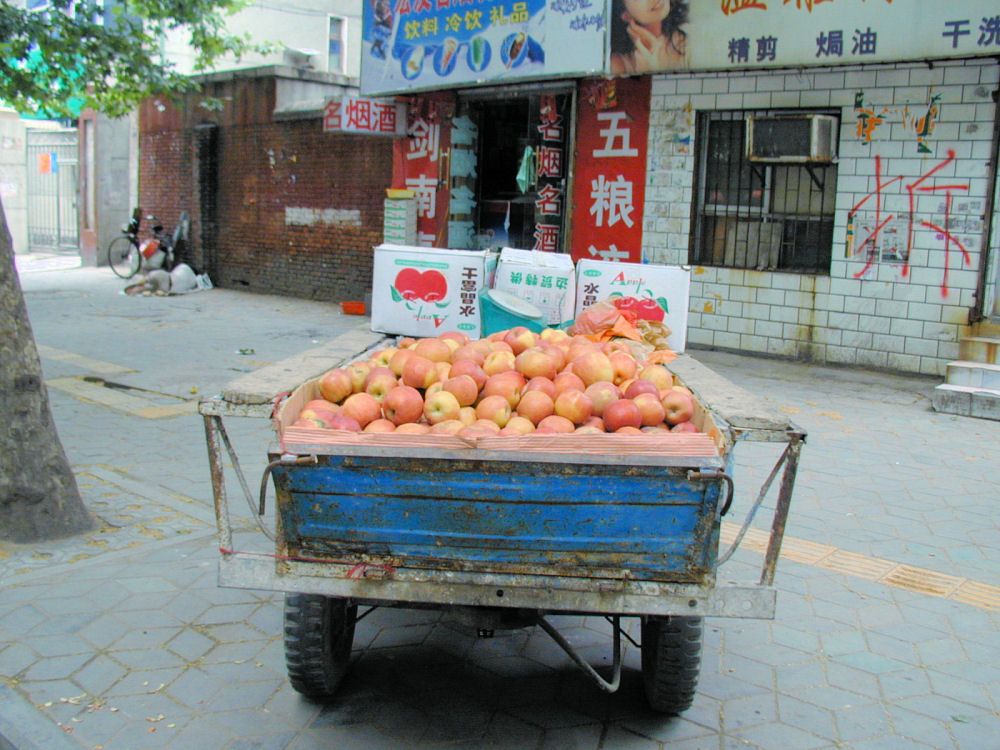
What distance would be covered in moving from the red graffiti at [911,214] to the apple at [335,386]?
298 inches

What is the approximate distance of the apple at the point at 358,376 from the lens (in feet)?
11.0

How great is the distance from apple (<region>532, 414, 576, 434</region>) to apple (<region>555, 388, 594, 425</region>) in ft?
0.14

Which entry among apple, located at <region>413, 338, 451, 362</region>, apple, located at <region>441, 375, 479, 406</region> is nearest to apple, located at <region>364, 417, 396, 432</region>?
apple, located at <region>441, 375, 479, 406</region>

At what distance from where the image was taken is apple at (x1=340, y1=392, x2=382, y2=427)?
3.07 meters

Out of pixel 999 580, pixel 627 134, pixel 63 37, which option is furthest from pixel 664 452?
pixel 63 37

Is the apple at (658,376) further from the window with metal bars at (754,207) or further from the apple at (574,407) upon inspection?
the window with metal bars at (754,207)

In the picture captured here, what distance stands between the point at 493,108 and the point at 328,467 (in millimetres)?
11393

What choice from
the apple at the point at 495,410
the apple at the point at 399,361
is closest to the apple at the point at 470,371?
the apple at the point at 495,410

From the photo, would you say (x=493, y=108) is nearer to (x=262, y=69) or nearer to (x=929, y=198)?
(x=262, y=69)

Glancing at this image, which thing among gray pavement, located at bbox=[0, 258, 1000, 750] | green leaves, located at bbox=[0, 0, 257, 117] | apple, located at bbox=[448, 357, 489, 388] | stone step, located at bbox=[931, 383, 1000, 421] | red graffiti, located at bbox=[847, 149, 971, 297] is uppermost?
green leaves, located at bbox=[0, 0, 257, 117]

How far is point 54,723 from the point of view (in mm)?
3105

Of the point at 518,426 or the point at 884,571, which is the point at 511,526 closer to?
the point at 518,426

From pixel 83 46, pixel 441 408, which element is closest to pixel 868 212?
pixel 441 408

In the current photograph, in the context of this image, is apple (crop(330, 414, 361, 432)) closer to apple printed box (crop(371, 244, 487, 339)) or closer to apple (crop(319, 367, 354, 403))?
apple (crop(319, 367, 354, 403))
